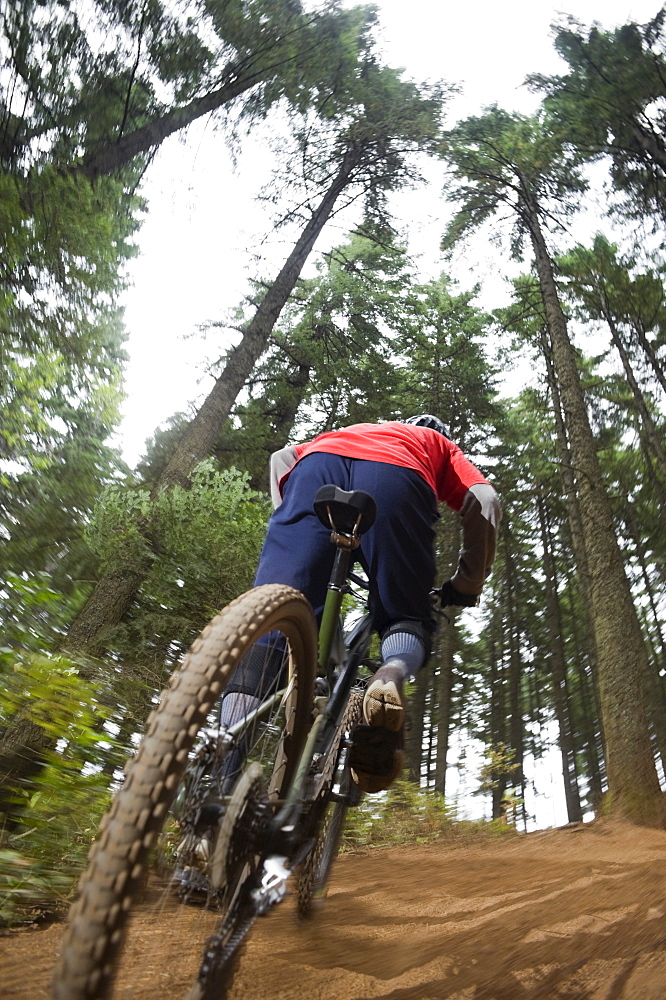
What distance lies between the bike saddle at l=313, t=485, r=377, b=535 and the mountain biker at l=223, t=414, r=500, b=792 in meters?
0.18

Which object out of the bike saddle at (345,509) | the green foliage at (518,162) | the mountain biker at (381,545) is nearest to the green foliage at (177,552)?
the mountain biker at (381,545)

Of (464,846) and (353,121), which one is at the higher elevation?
(353,121)

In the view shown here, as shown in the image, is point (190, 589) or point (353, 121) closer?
point (190, 589)

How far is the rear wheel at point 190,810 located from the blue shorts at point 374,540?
1.13 ft

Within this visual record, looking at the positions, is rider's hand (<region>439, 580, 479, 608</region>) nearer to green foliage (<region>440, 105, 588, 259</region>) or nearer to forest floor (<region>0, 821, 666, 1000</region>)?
forest floor (<region>0, 821, 666, 1000</region>)

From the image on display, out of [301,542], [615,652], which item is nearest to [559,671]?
[615,652]

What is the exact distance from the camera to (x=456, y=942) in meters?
2.26

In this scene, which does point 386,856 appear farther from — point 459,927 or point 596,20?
point 596,20

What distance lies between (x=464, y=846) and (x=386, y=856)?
116 centimetres

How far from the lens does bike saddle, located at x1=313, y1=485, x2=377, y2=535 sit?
188cm

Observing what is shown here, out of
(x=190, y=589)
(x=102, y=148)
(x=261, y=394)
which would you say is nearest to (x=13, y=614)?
(x=190, y=589)

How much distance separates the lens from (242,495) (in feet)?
21.5

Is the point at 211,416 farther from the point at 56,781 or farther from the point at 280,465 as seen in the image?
the point at 56,781

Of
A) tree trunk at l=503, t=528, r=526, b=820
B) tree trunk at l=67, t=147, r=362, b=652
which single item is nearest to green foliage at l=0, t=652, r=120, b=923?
tree trunk at l=67, t=147, r=362, b=652
